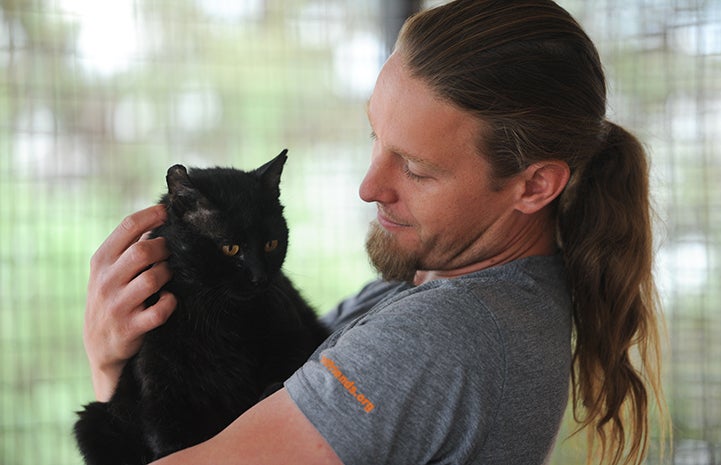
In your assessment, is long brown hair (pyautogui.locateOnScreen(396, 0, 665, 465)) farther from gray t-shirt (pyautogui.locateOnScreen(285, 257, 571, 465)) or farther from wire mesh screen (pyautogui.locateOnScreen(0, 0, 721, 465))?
wire mesh screen (pyautogui.locateOnScreen(0, 0, 721, 465))

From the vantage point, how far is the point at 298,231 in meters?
2.47

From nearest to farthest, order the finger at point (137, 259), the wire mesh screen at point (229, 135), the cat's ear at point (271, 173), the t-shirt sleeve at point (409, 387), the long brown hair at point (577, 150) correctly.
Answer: the t-shirt sleeve at point (409, 387) → the long brown hair at point (577, 150) → the finger at point (137, 259) → the cat's ear at point (271, 173) → the wire mesh screen at point (229, 135)

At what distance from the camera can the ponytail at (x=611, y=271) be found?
1221 millimetres

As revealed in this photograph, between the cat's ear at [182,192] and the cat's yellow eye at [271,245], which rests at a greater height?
the cat's ear at [182,192]

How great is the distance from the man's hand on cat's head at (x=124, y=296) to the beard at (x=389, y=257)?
1.08 feet

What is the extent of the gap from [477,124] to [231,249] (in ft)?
1.43

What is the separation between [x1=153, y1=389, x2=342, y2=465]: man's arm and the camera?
2.90 ft

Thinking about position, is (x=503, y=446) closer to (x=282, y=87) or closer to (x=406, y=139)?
(x=406, y=139)

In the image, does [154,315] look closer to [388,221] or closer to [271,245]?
[271,245]

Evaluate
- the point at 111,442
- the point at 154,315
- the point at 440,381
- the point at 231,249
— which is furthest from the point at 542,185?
the point at 111,442

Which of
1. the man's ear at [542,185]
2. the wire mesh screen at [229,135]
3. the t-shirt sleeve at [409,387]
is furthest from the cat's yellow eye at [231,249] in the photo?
the wire mesh screen at [229,135]

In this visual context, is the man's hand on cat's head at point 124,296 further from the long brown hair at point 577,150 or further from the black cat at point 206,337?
the long brown hair at point 577,150

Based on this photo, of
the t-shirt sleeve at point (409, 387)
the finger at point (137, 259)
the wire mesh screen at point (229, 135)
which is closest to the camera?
the t-shirt sleeve at point (409, 387)

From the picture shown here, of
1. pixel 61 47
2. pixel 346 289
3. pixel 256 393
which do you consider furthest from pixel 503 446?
pixel 61 47
